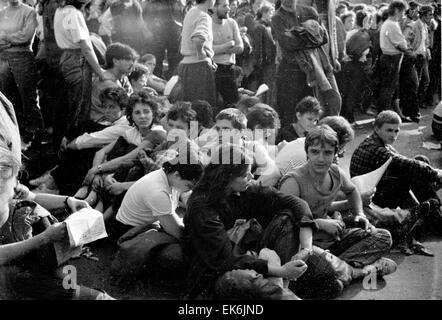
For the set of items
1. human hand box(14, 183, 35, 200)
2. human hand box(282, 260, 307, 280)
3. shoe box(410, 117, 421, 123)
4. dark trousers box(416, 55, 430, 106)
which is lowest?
shoe box(410, 117, 421, 123)

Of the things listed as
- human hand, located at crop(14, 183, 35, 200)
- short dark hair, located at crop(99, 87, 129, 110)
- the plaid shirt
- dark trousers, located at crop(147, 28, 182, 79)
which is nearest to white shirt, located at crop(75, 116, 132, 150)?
short dark hair, located at crop(99, 87, 129, 110)

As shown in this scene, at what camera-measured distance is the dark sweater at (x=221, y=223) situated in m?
3.49

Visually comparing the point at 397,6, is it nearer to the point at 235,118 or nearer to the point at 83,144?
the point at 235,118

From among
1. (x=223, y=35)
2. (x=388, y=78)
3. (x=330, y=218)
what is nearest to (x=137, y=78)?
(x=223, y=35)

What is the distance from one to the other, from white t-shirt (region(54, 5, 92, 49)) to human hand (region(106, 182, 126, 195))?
5.26 ft

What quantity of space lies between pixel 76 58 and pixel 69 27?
263mm

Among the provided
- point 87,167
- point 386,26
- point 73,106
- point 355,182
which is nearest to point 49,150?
point 73,106

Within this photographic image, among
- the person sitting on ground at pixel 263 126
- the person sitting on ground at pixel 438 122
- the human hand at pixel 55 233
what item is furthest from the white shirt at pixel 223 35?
the human hand at pixel 55 233

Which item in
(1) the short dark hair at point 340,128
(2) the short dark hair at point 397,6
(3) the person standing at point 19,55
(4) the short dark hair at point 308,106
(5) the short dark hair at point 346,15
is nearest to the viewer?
(1) the short dark hair at point 340,128

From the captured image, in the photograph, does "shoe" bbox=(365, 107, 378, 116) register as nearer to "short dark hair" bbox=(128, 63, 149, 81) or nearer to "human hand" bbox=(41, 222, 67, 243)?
"short dark hair" bbox=(128, 63, 149, 81)

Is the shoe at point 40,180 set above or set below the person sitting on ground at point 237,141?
below

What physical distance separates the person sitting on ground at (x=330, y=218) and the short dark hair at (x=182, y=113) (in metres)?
1.11

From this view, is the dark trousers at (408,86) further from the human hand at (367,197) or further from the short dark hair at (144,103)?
the short dark hair at (144,103)

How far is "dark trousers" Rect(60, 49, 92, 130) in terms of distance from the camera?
5652mm
